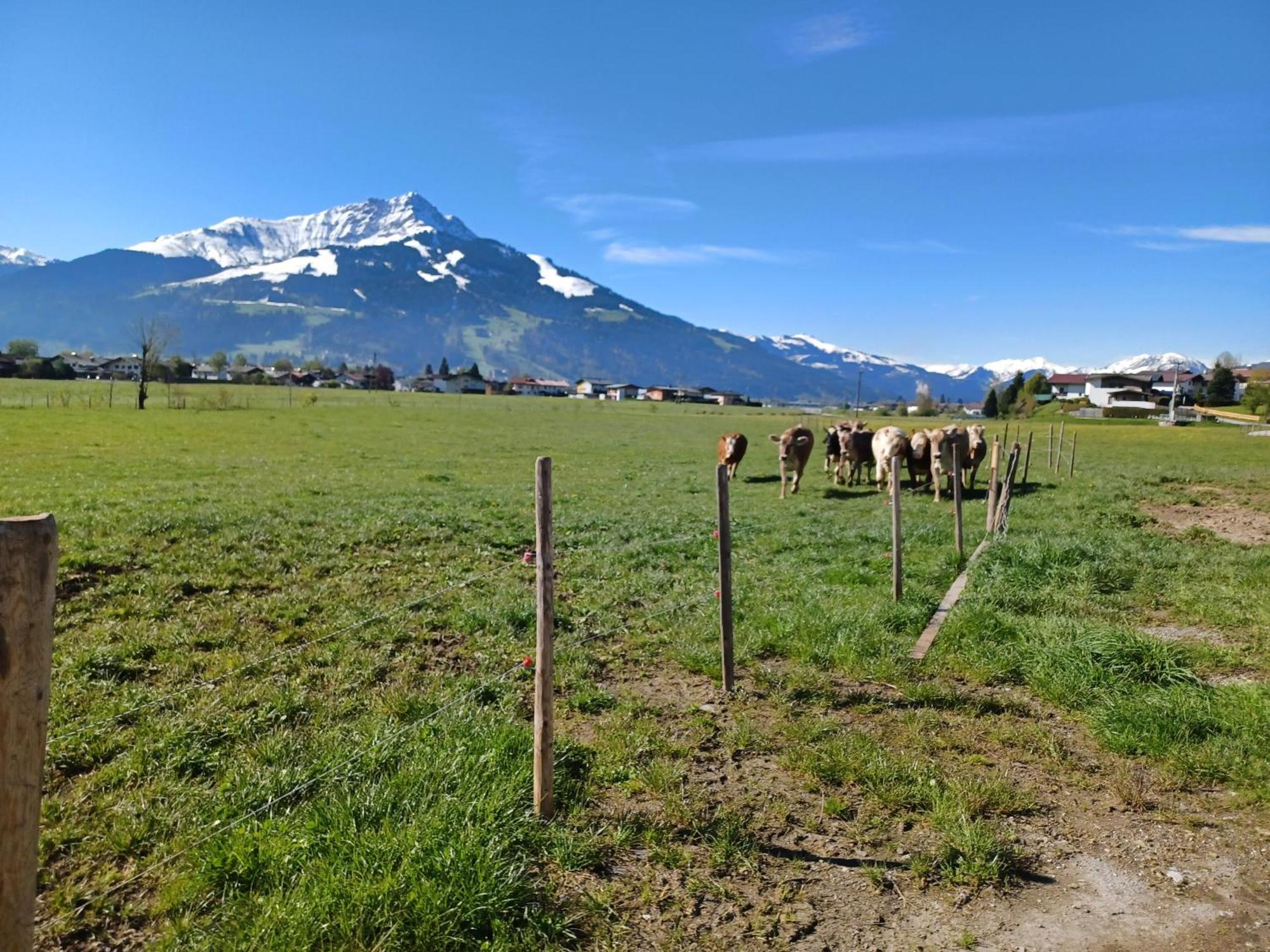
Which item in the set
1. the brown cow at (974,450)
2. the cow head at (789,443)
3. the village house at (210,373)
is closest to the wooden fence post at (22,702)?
the cow head at (789,443)

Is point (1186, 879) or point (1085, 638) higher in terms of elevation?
point (1085, 638)

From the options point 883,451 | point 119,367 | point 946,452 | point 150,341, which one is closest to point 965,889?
point 946,452

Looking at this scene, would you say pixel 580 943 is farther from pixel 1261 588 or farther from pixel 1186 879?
pixel 1261 588

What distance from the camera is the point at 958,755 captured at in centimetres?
570

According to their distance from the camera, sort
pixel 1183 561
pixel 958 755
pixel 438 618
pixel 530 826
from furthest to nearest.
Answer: pixel 1183 561 < pixel 438 618 < pixel 958 755 < pixel 530 826

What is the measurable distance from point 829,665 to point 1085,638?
8.45 ft

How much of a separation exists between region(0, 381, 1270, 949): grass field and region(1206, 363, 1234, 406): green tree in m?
115

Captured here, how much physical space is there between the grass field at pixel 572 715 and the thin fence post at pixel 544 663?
0.22m

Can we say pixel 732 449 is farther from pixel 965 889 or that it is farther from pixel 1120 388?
pixel 1120 388

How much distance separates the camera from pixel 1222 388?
346 ft

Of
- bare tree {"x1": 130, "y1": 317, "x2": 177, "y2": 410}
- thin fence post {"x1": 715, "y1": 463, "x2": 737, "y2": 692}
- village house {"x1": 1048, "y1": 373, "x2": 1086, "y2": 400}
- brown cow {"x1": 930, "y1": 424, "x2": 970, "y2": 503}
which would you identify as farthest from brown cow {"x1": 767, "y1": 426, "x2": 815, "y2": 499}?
village house {"x1": 1048, "y1": 373, "x2": 1086, "y2": 400}

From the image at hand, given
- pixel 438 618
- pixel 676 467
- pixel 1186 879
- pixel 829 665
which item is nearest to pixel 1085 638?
pixel 829 665

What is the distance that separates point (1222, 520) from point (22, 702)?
824 inches

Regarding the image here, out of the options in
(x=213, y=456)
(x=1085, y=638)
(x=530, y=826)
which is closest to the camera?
(x=530, y=826)
